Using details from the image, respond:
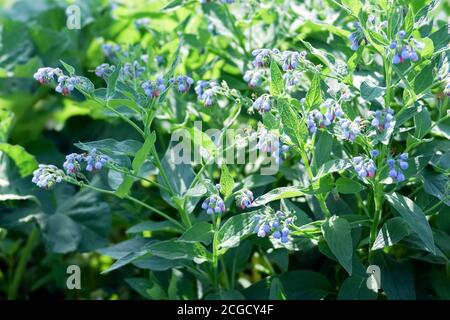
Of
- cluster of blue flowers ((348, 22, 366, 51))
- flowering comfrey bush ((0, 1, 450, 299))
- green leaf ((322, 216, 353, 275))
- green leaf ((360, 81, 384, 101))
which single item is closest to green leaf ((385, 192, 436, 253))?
flowering comfrey bush ((0, 1, 450, 299))

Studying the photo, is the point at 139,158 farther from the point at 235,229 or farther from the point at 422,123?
the point at 422,123

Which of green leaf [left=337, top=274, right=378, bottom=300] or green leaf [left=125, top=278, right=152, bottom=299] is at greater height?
green leaf [left=125, top=278, right=152, bottom=299]

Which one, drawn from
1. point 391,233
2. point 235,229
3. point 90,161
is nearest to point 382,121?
point 391,233

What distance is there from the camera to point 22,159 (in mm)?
2281

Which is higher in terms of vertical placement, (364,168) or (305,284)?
(364,168)

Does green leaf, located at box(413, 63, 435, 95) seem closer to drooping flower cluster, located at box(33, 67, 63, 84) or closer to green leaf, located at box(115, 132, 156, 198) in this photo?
green leaf, located at box(115, 132, 156, 198)

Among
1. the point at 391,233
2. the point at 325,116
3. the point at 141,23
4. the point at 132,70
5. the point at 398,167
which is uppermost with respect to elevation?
the point at 141,23

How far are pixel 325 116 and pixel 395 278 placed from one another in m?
0.50

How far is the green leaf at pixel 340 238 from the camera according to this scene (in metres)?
1.68

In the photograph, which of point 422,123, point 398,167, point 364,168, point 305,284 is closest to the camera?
point 364,168

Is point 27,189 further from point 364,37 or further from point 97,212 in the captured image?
point 364,37

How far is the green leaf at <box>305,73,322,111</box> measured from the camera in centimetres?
166

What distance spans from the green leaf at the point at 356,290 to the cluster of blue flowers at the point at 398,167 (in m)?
0.32
